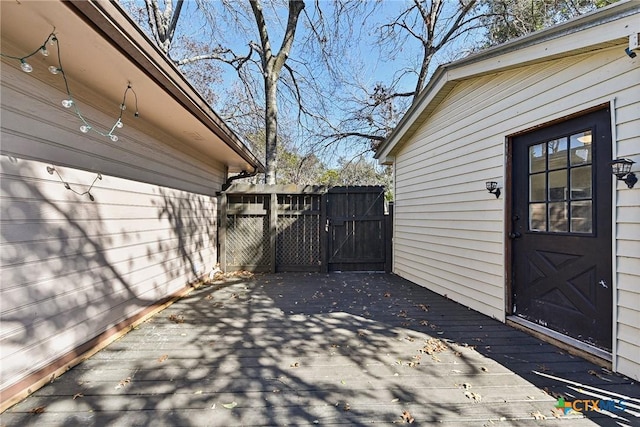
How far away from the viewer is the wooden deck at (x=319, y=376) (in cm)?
162

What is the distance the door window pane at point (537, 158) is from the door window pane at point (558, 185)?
0.14 m

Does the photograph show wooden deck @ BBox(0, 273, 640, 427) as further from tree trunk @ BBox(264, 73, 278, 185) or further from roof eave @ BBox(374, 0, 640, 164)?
tree trunk @ BBox(264, 73, 278, 185)

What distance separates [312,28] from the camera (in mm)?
8062

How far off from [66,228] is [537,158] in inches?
167

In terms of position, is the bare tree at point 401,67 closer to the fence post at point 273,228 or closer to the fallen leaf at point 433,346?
the fence post at point 273,228

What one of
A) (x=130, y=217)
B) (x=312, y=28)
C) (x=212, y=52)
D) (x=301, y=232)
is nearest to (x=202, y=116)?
(x=130, y=217)

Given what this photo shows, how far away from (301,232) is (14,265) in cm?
417

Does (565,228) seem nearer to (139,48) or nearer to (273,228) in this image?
(139,48)

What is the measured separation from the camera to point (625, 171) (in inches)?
78.0

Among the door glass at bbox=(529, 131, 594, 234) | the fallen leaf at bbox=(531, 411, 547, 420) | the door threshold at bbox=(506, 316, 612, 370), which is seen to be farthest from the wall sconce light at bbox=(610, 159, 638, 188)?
the fallen leaf at bbox=(531, 411, 547, 420)

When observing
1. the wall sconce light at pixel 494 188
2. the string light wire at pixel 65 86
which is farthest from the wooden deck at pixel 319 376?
the string light wire at pixel 65 86

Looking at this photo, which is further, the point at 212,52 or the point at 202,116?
the point at 212,52

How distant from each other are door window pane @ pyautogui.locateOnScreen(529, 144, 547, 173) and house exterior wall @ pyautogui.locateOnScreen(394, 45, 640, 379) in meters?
0.24

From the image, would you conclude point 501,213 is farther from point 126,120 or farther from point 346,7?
point 346,7
